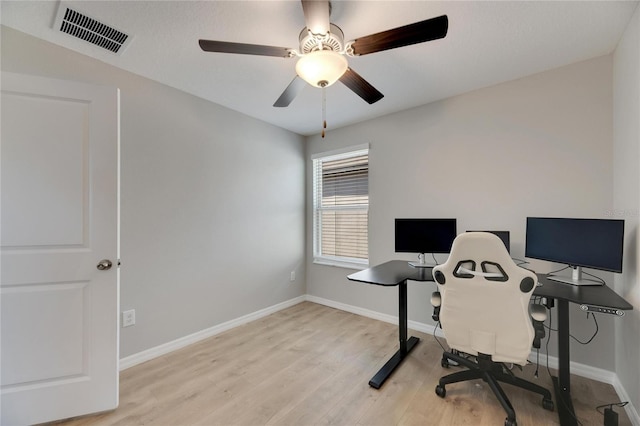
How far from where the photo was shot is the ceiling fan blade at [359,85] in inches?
66.7

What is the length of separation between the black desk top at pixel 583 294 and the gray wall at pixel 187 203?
2.72 metres

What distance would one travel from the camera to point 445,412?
172 centimetres

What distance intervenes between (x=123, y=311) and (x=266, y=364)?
1274mm

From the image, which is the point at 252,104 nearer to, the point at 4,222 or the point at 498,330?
the point at 4,222

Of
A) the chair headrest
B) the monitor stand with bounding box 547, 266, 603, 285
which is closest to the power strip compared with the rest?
the chair headrest

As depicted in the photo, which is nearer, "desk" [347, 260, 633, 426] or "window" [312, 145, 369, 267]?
"desk" [347, 260, 633, 426]

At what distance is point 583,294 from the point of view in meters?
1.66

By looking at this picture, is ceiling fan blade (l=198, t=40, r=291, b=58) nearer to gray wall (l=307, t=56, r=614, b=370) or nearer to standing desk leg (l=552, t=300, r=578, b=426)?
gray wall (l=307, t=56, r=614, b=370)

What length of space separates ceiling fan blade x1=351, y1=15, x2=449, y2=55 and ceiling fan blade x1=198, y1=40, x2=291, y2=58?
0.41m

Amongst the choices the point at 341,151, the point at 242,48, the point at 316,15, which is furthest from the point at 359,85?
the point at 341,151

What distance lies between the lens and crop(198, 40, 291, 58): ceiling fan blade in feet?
4.73

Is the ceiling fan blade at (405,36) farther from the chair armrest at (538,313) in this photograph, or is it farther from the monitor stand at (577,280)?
the monitor stand at (577,280)

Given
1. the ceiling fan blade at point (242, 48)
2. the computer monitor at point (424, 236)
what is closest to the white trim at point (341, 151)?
the computer monitor at point (424, 236)

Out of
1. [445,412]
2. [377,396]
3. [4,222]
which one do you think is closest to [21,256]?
[4,222]
